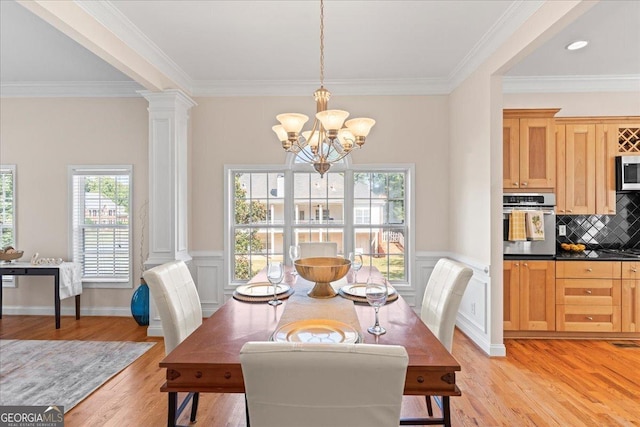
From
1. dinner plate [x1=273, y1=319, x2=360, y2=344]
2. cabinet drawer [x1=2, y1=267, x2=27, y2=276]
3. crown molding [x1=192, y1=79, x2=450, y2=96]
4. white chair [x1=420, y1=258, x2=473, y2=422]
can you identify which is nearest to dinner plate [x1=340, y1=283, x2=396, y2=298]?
white chair [x1=420, y1=258, x2=473, y2=422]

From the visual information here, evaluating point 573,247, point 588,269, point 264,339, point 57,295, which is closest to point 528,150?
point 573,247

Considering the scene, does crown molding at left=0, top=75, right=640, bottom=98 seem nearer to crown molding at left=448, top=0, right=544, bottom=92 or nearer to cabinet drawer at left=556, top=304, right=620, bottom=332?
crown molding at left=448, top=0, right=544, bottom=92

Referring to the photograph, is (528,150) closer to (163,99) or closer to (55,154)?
(163,99)

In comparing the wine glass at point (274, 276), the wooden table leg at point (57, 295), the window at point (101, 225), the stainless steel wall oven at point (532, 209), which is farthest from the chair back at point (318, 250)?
the wooden table leg at point (57, 295)

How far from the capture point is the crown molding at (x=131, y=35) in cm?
253

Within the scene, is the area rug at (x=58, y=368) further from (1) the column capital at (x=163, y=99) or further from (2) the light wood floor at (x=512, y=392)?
(1) the column capital at (x=163, y=99)

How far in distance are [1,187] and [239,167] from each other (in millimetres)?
3025

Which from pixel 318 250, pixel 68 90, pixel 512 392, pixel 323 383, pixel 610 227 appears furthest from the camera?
pixel 68 90

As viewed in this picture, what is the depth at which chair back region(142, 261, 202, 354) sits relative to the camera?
6.39ft

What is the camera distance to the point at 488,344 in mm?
3246

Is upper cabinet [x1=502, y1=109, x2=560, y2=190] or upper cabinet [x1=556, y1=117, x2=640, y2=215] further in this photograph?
upper cabinet [x1=556, y1=117, x2=640, y2=215]

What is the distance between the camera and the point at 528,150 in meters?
3.60

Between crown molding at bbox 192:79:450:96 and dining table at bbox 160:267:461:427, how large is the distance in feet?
9.16

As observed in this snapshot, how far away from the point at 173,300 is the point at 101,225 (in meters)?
3.01
